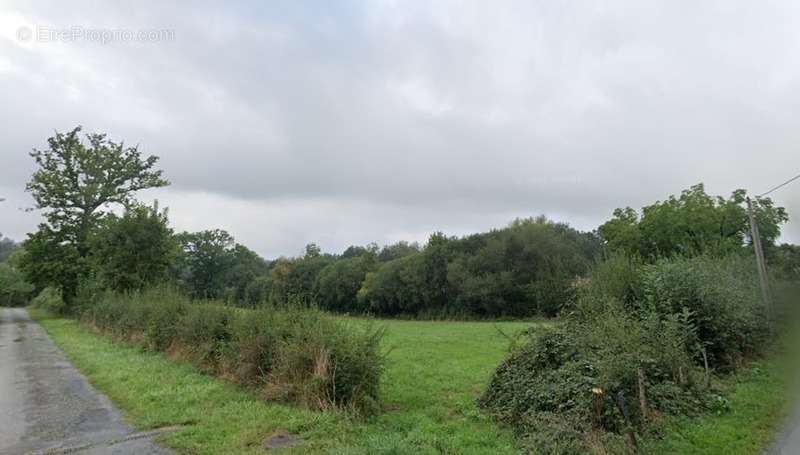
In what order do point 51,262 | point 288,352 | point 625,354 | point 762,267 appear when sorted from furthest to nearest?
1. point 51,262
2. point 762,267
3. point 288,352
4. point 625,354

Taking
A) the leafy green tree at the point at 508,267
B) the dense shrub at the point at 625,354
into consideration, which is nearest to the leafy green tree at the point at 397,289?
the leafy green tree at the point at 508,267

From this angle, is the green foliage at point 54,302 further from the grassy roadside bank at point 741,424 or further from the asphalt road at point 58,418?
the grassy roadside bank at point 741,424

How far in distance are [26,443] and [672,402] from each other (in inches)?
336

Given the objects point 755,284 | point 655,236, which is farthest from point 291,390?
point 655,236

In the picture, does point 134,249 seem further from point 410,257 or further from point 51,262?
point 410,257

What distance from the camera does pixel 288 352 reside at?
7820 millimetres

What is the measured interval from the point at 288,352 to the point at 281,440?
1.88m

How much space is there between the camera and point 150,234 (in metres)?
26.3

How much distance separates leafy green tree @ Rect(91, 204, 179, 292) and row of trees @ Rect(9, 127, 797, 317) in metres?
0.05

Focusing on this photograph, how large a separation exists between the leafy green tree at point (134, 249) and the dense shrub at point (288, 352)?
51.2 feet

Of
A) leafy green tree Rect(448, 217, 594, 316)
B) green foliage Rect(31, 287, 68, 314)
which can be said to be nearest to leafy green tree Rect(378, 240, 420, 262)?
leafy green tree Rect(448, 217, 594, 316)

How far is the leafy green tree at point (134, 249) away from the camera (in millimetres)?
25766

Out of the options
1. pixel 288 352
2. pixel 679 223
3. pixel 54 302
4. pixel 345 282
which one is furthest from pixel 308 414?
pixel 345 282

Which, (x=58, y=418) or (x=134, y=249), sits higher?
(x=134, y=249)
